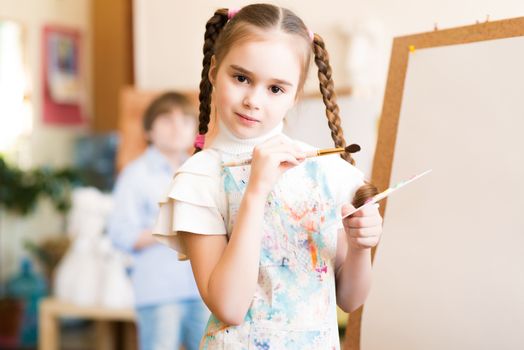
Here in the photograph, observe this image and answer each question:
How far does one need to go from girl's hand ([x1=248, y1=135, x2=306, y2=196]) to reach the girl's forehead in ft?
0.32

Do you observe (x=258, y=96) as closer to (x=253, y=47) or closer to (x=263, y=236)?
(x=253, y=47)

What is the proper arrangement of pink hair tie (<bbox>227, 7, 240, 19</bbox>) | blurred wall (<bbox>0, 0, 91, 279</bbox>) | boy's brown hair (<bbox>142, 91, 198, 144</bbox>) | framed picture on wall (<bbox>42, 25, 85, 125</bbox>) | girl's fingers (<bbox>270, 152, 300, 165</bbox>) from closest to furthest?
girl's fingers (<bbox>270, 152, 300, 165</bbox>)
pink hair tie (<bbox>227, 7, 240, 19</bbox>)
boy's brown hair (<bbox>142, 91, 198, 144</bbox>)
blurred wall (<bbox>0, 0, 91, 279</bbox>)
framed picture on wall (<bbox>42, 25, 85, 125</bbox>)

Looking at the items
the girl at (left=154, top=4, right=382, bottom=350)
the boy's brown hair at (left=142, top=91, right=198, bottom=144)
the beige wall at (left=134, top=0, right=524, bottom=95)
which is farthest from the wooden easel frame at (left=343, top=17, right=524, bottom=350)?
the boy's brown hair at (left=142, top=91, right=198, bottom=144)

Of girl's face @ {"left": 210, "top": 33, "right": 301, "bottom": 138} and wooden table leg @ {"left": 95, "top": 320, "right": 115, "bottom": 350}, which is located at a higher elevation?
girl's face @ {"left": 210, "top": 33, "right": 301, "bottom": 138}

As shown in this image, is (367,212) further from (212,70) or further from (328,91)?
(212,70)

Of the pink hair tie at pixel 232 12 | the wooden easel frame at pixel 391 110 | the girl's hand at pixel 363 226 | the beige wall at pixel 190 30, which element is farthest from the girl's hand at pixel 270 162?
the beige wall at pixel 190 30

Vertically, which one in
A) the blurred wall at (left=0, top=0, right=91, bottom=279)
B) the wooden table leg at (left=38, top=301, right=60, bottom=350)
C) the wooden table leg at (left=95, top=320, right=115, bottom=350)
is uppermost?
the blurred wall at (left=0, top=0, right=91, bottom=279)

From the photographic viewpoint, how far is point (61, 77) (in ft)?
14.5

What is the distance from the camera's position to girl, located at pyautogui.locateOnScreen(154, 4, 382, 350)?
0.93 meters

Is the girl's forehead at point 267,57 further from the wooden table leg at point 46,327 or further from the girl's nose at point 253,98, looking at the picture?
the wooden table leg at point 46,327

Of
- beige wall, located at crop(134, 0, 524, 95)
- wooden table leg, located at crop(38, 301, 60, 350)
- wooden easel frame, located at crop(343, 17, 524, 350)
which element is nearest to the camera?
wooden easel frame, located at crop(343, 17, 524, 350)

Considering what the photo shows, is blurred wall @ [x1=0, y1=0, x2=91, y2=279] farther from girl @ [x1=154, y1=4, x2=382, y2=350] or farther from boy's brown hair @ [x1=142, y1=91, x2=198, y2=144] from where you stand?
girl @ [x1=154, y1=4, x2=382, y2=350]

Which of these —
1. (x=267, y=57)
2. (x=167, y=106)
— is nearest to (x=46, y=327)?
(x=167, y=106)

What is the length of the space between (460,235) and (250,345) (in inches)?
18.0
